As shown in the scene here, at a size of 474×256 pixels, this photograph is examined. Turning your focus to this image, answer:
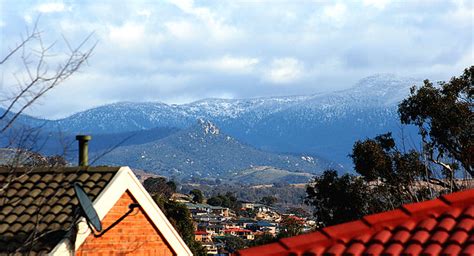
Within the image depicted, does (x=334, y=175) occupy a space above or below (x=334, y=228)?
above

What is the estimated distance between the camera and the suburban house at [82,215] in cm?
1341

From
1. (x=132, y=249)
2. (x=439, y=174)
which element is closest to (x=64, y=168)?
(x=132, y=249)

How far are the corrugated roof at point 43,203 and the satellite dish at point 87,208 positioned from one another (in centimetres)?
38

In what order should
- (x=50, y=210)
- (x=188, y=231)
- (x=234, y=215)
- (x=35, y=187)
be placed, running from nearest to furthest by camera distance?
(x=50, y=210) < (x=35, y=187) < (x=188, y=231) < (x=234, y=215)

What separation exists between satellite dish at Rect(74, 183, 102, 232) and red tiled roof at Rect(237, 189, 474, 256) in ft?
14.1

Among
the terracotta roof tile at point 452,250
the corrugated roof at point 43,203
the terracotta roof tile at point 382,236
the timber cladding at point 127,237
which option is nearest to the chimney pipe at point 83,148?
the corrugated roof at point 43,203

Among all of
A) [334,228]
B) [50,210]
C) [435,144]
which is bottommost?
[334,228]

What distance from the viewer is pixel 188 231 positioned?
6188 cm

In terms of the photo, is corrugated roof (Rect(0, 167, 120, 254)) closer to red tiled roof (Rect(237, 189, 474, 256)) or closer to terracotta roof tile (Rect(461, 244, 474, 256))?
red tiled roof (Rect(237, 189, 474, 256))

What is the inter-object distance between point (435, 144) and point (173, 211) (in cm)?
2901

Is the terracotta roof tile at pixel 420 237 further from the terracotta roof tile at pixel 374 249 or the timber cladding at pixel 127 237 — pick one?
the timber cladding at pixel 127 237

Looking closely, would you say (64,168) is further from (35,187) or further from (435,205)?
(435,205)

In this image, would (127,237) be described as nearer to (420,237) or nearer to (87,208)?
(87,208)

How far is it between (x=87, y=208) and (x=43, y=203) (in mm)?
1911
